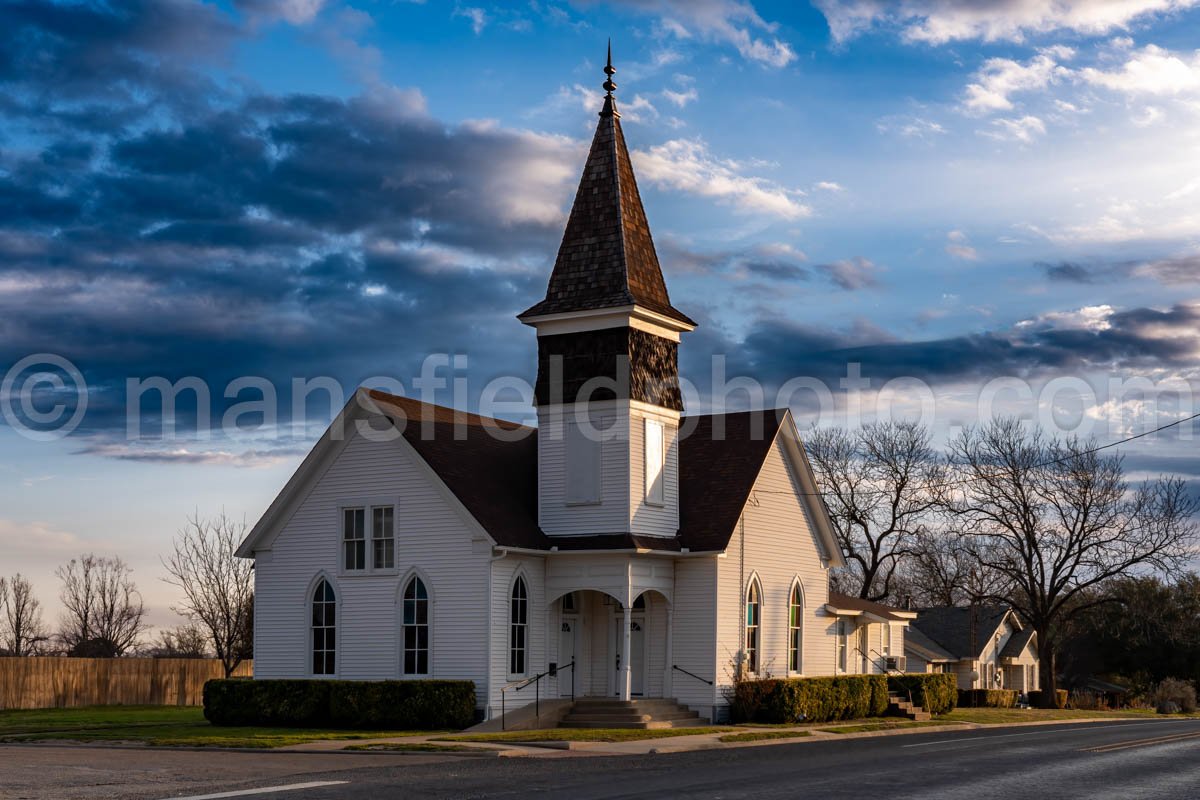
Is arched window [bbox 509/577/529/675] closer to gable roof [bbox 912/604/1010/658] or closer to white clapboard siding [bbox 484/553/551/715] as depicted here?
white clapboard siding [bbox 484/553/551/715]

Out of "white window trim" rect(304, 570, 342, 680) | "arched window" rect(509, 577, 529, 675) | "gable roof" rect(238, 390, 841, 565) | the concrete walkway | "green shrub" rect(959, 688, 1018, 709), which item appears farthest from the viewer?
"green shrub" rect(959, 688, 1018, 709)

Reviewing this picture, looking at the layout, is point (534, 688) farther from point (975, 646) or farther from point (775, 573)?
point (975, 646)

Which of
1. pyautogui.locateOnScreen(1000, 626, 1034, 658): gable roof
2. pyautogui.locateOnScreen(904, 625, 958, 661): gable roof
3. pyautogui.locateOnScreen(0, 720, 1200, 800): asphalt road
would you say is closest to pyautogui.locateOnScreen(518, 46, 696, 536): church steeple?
pyautogui.locateOnScreen(0, 720, 1200, 800): asphalt road

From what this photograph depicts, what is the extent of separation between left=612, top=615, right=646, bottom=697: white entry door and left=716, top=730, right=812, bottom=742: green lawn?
4704mm

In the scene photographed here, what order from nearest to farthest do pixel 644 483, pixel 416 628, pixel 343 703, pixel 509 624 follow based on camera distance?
1. pixel 343 703
2. pixel 509 624
3. pixel 416 628
4. pixel 644 483

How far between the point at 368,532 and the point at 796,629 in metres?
13.3

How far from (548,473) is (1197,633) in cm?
5654

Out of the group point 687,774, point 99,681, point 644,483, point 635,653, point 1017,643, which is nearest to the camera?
point 687,774

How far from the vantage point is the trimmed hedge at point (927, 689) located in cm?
4362

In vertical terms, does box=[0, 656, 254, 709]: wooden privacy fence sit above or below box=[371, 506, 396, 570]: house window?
below

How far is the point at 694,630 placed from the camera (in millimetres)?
36062

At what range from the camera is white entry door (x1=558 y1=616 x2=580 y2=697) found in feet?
117

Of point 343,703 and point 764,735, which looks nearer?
point 764,735

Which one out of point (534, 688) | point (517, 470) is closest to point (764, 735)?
point (534, 688)
